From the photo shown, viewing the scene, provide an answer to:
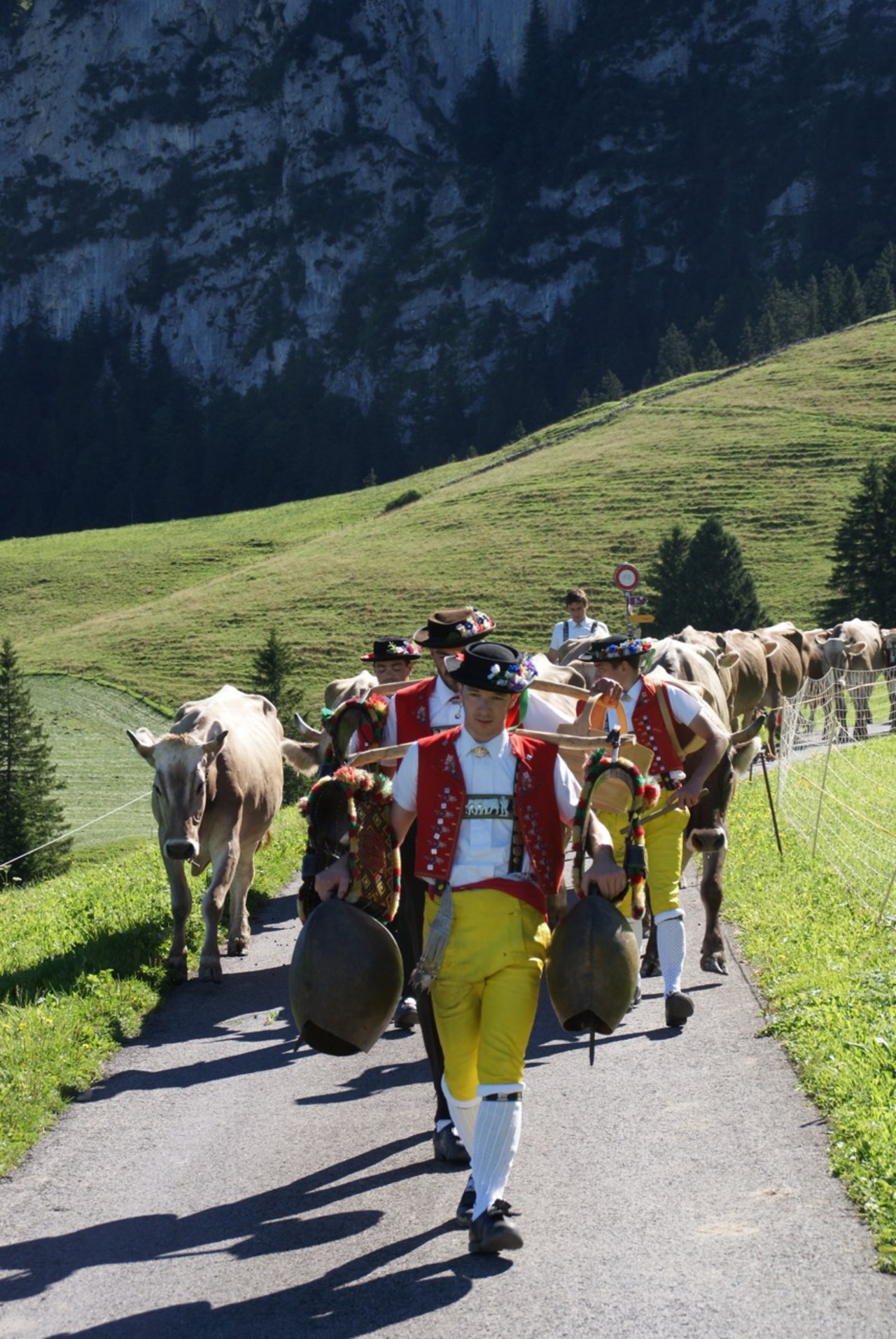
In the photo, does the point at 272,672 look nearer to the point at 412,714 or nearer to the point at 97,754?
the point at 97,754

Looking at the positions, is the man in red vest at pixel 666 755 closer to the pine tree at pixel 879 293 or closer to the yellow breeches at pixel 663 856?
the yellow breeches at pixel 663 856

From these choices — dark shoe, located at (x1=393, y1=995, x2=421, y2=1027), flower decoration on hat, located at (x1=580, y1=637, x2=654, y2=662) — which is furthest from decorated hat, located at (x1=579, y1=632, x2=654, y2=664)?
dark shoe, located at (x1=393, y1=995, x2=421, y2=1027)

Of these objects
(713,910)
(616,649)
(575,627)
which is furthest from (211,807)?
(575,627)

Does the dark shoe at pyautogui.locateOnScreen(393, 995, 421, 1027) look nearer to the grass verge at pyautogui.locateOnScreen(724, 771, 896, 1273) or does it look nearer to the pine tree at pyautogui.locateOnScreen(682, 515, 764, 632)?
the grass verge at pyautogui.locateOnScreen(724, 771, 896, 1273)

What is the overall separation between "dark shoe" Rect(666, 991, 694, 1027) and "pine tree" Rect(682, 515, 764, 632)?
52.6 meters

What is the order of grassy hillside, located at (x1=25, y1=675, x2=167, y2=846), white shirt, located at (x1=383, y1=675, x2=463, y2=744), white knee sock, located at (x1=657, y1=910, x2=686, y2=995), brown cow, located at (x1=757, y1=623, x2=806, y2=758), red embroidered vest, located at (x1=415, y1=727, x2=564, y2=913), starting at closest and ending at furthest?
red embroidered vest, located at (x1=415, y1=727, x2=564, y2=913) → white shirt, located at (x1=383, y1=675, x2=463, y2=744) → white knee sock, located at (x1=657, y1=910, x2=686, y2=995) → brown cow, located at (x1=757, y1=623, x2=806, y2=758) → grassy hillside, located at (x1=25, y1=675, x2=167, y2=846)

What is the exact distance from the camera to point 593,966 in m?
6.01

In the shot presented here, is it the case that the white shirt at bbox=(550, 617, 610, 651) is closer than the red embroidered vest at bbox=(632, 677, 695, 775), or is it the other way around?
the red embroidered vest at bbox=(632, 677, 695, 775)

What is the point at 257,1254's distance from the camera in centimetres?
610

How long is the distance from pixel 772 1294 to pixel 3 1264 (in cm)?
294

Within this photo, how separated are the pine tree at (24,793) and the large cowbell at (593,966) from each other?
3102cm

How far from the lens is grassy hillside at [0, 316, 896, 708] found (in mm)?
70000

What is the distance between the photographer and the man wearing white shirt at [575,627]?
20062 mm

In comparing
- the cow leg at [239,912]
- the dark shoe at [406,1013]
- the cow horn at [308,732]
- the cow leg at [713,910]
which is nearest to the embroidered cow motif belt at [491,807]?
the dark shoe at [406,1013]
